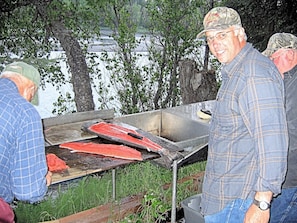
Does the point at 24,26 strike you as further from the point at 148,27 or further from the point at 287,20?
the point at 287,20

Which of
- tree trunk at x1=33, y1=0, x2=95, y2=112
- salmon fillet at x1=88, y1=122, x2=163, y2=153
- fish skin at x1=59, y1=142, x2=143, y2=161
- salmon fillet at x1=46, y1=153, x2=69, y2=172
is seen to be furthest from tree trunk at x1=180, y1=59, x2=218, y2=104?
salmon fillet at x1=46, y1=153, x2=69, y2=172

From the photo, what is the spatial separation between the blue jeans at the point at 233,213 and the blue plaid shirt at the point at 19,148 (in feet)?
3.15

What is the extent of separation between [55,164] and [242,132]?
1.25 meters

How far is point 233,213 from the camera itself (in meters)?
2.05

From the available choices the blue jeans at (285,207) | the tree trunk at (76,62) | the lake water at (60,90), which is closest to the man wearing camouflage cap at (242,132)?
the blue jeans at (285,207)

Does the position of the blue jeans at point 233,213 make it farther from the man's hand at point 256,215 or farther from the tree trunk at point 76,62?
the tree trunk at point 76,62

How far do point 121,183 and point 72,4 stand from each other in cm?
326

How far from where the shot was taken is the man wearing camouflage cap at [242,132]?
175 cm

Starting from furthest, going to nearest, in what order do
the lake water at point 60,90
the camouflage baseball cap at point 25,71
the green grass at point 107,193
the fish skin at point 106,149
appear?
the lake water at point 60,90
the green grass at point 107,193
the fish skin at point 106,149
the camouflage baseball cap at point 25,71

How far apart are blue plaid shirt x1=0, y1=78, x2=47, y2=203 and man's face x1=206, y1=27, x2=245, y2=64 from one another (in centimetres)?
98

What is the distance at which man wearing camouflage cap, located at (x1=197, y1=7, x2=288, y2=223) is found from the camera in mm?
1751

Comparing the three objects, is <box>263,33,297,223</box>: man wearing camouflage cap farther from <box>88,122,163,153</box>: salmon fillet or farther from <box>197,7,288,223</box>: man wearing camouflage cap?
<box>88,122,163,153</box>: salmon fillet

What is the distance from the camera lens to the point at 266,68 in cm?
181

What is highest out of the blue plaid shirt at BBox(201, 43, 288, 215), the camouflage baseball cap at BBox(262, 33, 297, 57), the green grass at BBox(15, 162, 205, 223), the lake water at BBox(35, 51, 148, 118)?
the camouflage baseball cap at BBox(262, 33, 297, 57)
